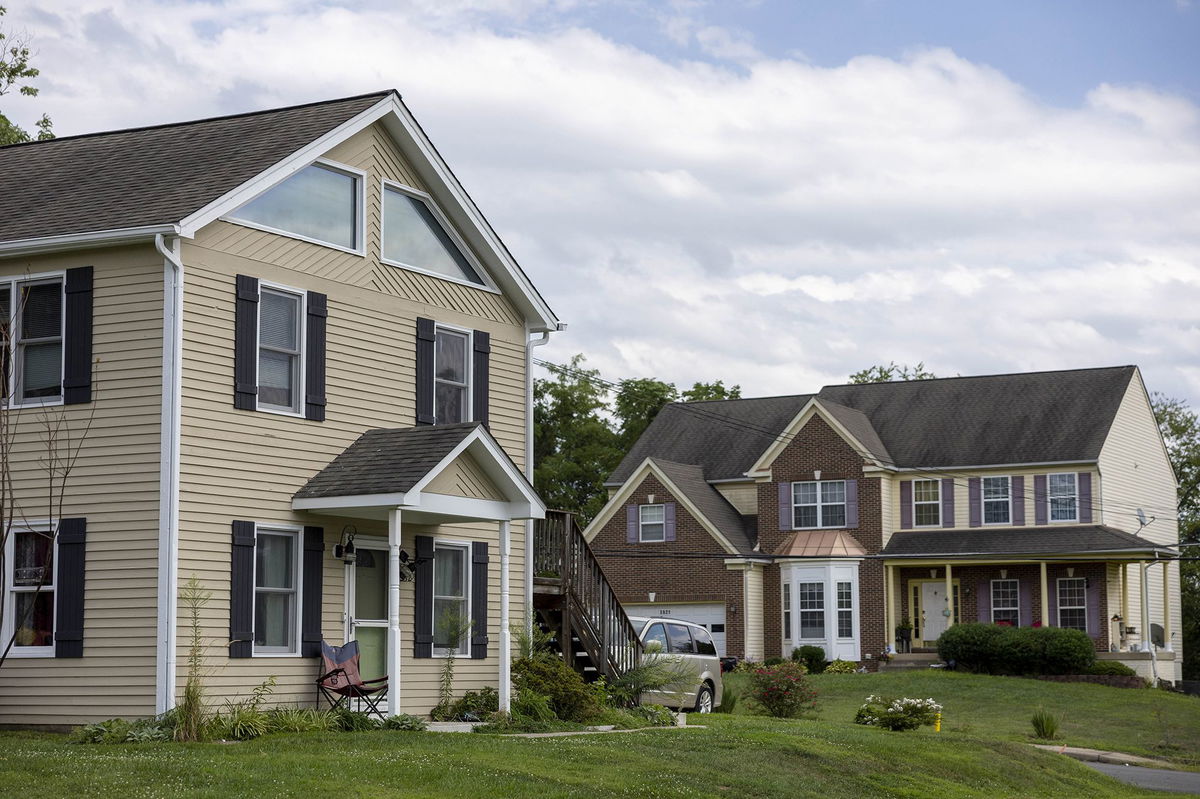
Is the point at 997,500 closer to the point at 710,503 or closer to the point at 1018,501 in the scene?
the point at 1018,501

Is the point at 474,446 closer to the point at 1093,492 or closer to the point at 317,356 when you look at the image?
the point at 317,356

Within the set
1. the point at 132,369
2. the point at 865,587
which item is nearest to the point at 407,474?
the point at 132,369

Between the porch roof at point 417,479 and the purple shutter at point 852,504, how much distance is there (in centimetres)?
2548

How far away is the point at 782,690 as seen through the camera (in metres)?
25.5

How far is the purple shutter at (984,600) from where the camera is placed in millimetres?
43031

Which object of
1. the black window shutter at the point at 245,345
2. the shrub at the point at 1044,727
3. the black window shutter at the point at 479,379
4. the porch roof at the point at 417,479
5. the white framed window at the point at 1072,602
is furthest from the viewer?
the white framed window at the point at 1072,602

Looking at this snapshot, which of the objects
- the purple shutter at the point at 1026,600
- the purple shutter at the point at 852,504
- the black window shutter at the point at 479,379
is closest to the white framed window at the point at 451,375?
the black window shutter at the point at 479,379

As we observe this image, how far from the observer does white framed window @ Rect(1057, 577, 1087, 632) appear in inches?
1646

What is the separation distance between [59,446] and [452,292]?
20.9 feet

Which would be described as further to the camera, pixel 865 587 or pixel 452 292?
pixel 865 587

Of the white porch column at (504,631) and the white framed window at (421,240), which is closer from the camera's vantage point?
the white porch column at (504,631)

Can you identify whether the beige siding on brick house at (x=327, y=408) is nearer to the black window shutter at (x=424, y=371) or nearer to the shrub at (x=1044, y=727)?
the black window shutter at (x=424, y=371)

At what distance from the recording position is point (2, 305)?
1809 cm

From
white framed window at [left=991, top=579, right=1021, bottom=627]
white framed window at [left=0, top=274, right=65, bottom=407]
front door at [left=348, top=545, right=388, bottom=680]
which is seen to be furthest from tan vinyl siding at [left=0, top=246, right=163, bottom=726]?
white framed window at [left=991, top=579, right=1021, bottom=627]
